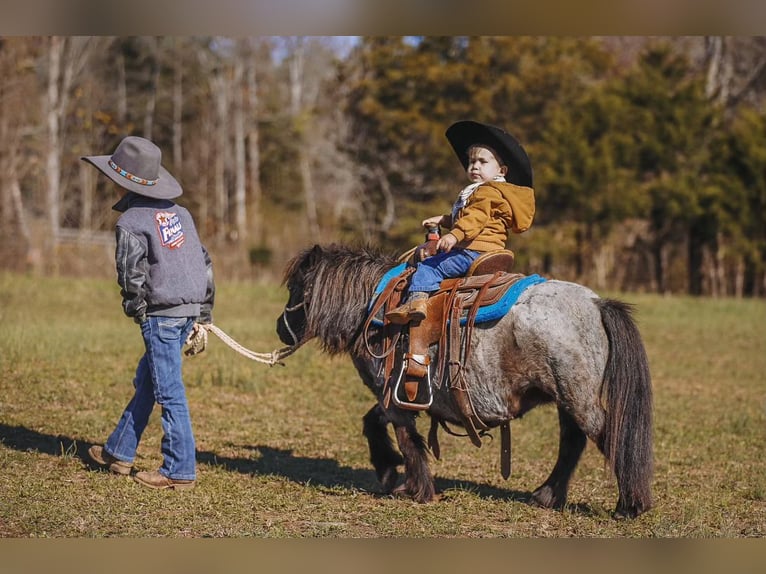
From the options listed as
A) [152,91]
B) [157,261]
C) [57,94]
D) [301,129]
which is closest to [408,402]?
[157,261]

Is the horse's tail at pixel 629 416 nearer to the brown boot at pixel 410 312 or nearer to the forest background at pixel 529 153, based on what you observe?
the brown boot at pixel 410 312

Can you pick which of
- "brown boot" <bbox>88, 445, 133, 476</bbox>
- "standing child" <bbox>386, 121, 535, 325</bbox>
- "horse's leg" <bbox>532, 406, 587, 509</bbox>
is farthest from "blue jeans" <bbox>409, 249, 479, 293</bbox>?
"brown boot" <bbox>88, 445, 133, 476</bbox>

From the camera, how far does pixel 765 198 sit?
25516 mm

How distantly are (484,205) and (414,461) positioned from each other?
1822 millimetres

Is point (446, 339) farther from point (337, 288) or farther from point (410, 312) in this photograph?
point (337, 288)

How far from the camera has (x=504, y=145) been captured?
5.88 meters

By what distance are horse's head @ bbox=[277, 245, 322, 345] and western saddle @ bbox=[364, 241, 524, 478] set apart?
2.29ft

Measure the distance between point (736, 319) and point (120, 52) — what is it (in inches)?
973

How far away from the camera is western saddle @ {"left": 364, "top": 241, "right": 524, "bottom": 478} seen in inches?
230

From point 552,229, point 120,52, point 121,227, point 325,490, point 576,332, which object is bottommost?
point 325,490

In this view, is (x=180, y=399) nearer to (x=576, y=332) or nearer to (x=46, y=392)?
(x=576, y=332)

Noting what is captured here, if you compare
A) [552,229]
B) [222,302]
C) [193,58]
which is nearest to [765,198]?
[552,229]

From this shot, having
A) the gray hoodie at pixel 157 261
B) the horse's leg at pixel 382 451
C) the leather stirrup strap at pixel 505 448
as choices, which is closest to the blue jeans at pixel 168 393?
the gray hoodie at pixel 157 261

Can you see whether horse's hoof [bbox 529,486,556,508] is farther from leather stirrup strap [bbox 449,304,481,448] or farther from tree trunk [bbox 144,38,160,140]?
tree trunk [bbox 144,38,160,140]
